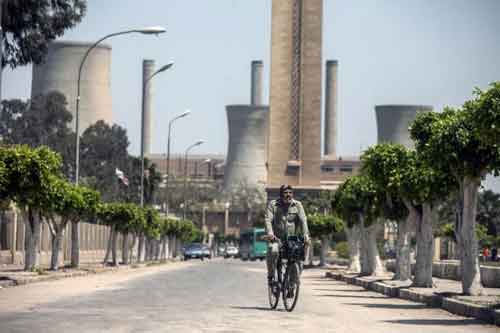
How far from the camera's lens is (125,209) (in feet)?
197

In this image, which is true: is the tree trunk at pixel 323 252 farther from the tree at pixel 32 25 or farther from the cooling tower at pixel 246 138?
the cooling tower at pixel 246 138

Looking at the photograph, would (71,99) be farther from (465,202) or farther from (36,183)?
(465,202)

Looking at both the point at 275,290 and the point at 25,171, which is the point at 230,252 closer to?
the point at 25,171

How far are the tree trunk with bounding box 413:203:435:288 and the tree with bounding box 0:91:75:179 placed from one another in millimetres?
89275

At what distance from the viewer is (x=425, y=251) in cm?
2953

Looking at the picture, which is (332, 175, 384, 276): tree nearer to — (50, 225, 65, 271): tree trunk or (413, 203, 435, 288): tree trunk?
(413, 203, 435, 288): tree trunk

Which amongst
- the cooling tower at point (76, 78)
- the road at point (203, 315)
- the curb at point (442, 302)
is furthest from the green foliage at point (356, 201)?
the cooling tower at point (76, 78)

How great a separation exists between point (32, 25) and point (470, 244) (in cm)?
2536

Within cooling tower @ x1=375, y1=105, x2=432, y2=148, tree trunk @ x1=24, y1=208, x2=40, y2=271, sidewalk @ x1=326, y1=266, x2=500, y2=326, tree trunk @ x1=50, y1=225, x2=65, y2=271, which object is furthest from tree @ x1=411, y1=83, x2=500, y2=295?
cooling tower @ x1=375, y1=105, x2=432, y2=148

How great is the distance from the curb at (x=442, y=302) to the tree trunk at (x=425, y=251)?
2.79ft

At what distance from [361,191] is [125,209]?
18.8 m

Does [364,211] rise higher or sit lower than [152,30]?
lower

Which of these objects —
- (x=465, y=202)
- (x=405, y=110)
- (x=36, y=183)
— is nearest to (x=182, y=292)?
(x=465, y=202)

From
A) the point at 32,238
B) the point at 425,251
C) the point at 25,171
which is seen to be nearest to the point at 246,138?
the point at 32,238
